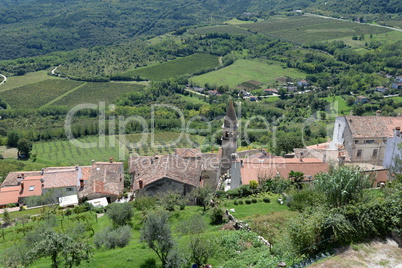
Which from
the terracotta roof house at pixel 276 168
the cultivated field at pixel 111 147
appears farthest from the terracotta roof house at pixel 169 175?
the cultivated field at pixel 111 147

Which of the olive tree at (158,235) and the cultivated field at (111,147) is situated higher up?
the olive tree at (158,235)

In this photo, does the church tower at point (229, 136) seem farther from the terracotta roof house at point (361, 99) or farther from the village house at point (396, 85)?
the village house at point (396, 85)

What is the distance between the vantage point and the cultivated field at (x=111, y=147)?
304ft

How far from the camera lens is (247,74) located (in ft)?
578

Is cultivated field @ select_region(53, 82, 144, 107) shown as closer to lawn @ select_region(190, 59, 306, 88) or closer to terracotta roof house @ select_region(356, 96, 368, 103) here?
lawn @ select_region(190, 59, 306, 88)

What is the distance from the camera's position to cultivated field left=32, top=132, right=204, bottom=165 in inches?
3644

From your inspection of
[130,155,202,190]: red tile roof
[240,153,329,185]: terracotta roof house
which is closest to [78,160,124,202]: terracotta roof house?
[130,155,202,190]: red tile roof

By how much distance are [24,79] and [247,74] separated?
11555 centimetres

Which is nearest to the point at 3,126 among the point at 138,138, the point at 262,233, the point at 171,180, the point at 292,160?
the point at 138,138

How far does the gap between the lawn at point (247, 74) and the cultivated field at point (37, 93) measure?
62.3m

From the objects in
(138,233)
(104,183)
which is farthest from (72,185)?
(138,233)

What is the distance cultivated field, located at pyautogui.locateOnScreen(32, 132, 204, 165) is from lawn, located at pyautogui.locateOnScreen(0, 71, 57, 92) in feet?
263

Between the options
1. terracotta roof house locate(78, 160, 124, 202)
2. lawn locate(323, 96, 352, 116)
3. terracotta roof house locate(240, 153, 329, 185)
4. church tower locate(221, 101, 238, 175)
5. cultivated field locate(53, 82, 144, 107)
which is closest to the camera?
terracotta roof house locate(240, 153, 329, 185)

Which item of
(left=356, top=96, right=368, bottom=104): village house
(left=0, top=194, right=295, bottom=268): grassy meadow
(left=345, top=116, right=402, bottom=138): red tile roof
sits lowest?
(left=0, top=194, right=295, bottom=268): grassy meadow
